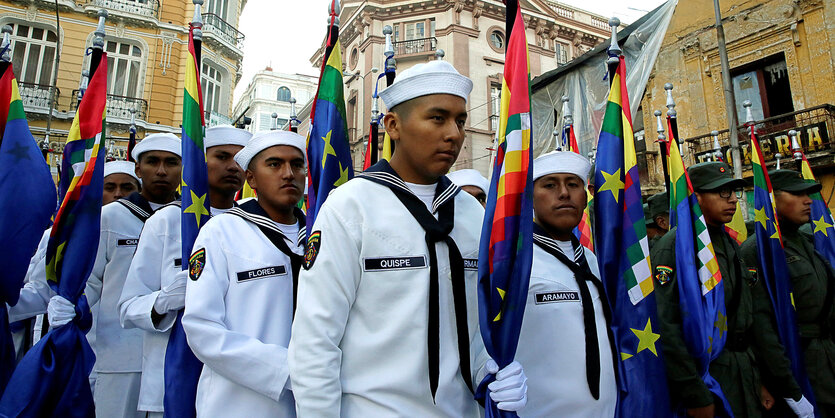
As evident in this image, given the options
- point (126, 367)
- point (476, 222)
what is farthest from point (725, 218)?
point (126, 367)

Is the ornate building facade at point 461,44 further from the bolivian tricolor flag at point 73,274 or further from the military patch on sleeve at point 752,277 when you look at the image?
the bolivian tricolor flag at point 73,274

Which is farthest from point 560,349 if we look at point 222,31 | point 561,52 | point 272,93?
point 272,93

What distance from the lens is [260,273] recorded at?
2.40 meters

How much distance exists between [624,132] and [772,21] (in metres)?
13.9

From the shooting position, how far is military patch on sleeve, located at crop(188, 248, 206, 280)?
2348 millimetres

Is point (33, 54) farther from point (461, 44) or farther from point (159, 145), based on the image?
point (159, 145)

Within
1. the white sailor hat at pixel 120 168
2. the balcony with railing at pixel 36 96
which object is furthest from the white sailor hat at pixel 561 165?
the balcony with railing at pixel 36 96

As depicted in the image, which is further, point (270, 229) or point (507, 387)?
point (270, 229)

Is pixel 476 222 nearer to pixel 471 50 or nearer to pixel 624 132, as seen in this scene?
pixel 624 132

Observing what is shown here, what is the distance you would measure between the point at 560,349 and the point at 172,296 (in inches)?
79.4

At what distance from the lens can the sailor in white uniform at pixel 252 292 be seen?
213cm

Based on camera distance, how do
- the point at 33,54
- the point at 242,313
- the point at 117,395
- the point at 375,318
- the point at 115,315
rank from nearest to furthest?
the point at 375,318, the point at 242,313, the point at 117,395, the point at 115,315, the point at 33,54

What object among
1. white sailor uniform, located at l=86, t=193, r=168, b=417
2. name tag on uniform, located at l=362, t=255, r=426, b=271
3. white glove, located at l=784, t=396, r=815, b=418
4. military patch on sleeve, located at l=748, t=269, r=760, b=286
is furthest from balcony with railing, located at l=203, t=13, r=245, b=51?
white glove, located at l=784, t=396, r=815, b=418

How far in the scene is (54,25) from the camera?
17609 millimetres
